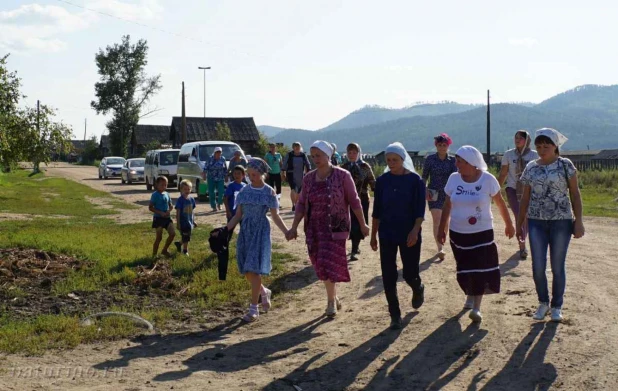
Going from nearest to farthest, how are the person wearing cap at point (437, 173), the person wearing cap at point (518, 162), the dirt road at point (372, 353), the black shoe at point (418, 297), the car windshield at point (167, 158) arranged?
the dirt road at point (372, 353) < the black shoe at point (418, 297) < the person wearing cap at point (518, 162) < the person wearing cap at point (437, 173) < the car windshield at point (167, 158)

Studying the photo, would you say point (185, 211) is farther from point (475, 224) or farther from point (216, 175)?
point (216, 175)

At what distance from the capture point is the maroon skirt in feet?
25.3

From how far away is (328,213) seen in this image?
833 cm

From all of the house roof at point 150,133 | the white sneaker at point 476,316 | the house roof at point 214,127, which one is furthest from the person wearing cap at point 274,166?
the house roof at point 150,133

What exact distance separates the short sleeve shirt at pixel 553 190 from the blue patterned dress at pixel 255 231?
8.73 ft

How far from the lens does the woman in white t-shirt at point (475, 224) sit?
7.69 m

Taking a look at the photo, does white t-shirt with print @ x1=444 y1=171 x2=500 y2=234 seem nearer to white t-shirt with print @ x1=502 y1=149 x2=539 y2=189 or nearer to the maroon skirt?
the maroon skirt

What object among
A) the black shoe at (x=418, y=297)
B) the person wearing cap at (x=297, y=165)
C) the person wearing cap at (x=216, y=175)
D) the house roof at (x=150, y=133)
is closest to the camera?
the black shoe at (x=418, y=297)

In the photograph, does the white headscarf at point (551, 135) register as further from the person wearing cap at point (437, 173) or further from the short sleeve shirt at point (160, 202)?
the short sleeve shirt at point (160, 202)

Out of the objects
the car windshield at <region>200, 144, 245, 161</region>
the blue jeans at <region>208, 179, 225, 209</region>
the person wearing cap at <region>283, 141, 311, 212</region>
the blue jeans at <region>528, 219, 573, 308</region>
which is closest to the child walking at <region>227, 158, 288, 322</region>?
the blue jeans at <region>528, 219, 573, 308</region>

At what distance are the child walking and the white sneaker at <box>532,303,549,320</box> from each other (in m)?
2.58

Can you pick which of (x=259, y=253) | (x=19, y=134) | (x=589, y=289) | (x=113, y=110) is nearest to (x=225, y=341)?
(x=259, y=253)

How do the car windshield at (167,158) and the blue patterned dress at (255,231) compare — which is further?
the car windshield at (167,158)

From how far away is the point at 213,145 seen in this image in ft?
87.9
